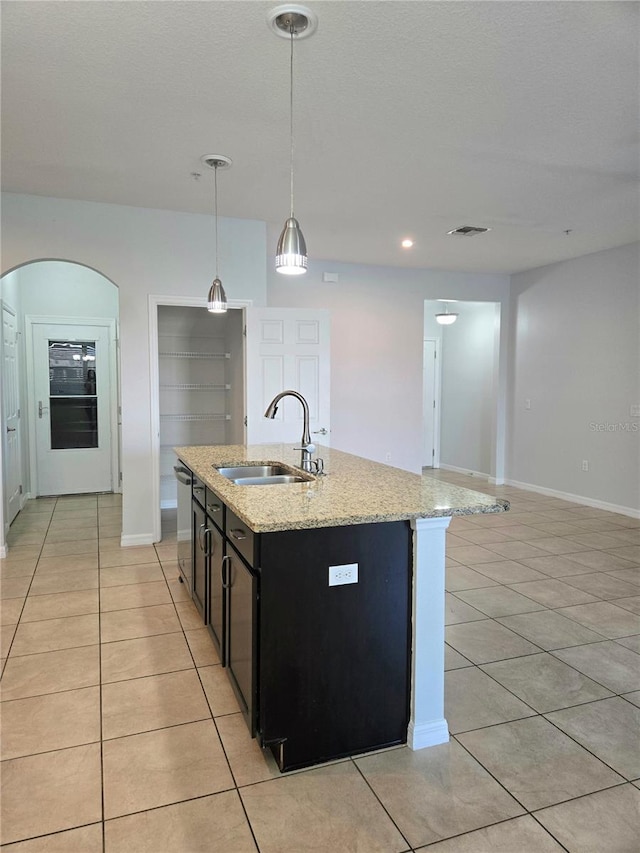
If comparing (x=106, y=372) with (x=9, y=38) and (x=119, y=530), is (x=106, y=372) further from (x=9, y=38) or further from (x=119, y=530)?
(x=9, y=38)

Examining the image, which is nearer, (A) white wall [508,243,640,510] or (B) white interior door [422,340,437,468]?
(A) white wall [508,243,640,510]

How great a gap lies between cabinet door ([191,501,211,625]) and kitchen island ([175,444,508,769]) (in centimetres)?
61

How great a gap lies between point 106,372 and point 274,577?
17.8ft

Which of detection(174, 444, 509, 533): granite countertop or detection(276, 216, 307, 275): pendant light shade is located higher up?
detection(276, 216, 307, 275): pendant light shade

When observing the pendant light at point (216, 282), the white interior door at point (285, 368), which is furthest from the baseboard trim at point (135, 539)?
the pendant light at point (216, 282)

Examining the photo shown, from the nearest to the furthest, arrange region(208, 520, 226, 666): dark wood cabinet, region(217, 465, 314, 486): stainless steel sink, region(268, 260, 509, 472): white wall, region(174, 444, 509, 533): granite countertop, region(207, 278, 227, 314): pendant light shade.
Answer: region(174, 444, 509, 533): granite countertop < region(208, 520, 226, 666): dark wood cabinet < region(217, 465, 314, 486): stainless steel sink < region(207, 278, 227, 314): pendant light shade < region(268, 260, 509, 472): white wall

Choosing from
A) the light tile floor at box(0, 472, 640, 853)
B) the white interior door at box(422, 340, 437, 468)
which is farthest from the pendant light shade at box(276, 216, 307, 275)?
the white interior door at box(422, 340, 437, 468)

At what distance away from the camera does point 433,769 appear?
1967 millimetres

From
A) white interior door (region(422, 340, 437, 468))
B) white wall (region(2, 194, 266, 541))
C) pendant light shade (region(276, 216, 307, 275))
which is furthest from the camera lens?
white interior door (region(422, 340, 437, 468))

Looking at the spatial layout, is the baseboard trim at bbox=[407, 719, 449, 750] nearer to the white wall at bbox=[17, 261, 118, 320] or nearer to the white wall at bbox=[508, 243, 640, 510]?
the white wall at bbox=[508, 243, 640, 510]

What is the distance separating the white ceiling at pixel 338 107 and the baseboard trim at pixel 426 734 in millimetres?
2676

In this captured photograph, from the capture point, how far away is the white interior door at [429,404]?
8938 millimetres

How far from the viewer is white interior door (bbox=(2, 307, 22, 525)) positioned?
4824 millimetres

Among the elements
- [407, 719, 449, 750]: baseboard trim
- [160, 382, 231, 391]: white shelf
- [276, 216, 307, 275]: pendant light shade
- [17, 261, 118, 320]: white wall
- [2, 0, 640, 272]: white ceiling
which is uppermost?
[2, 0, 640, 272]: white ceiling
